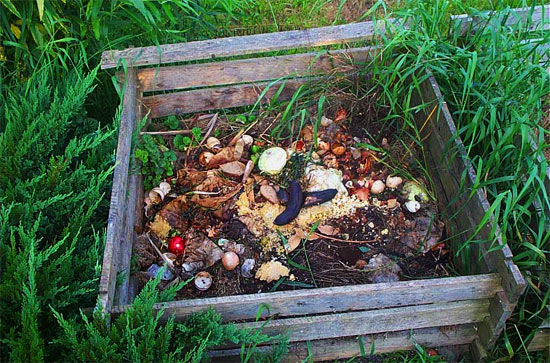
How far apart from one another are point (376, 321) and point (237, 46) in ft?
4.83

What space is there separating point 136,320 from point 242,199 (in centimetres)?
102

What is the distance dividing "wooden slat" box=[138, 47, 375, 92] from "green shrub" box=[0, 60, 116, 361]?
389 millimetres

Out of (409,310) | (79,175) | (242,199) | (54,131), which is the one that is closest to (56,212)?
(79,175)

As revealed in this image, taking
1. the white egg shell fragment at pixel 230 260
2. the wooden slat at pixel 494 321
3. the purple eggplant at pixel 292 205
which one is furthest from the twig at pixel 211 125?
the wooden slat at pixel 494 321

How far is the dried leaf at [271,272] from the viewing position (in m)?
2.58

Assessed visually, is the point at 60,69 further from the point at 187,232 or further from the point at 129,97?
the point at 187,232

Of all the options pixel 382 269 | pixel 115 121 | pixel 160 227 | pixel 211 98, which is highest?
pixel 115 121

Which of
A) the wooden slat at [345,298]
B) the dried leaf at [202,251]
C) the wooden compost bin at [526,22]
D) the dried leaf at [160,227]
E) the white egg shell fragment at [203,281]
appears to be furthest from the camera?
the dried leaf at [160,227]

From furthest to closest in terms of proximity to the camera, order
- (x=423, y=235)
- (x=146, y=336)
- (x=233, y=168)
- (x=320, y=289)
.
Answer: (x=233, y=168) → (x=423, y=235) → (x=320, y=289) → (x=146, y=336)

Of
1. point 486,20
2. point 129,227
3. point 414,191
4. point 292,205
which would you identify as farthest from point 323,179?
point 486,20

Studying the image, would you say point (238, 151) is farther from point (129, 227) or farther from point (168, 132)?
point (129, 227)

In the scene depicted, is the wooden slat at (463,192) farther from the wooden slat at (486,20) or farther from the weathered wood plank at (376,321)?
the wooden slat at (486,20)

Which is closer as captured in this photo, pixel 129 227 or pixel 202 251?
pixel 129 227

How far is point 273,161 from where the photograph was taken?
9.53 feet
